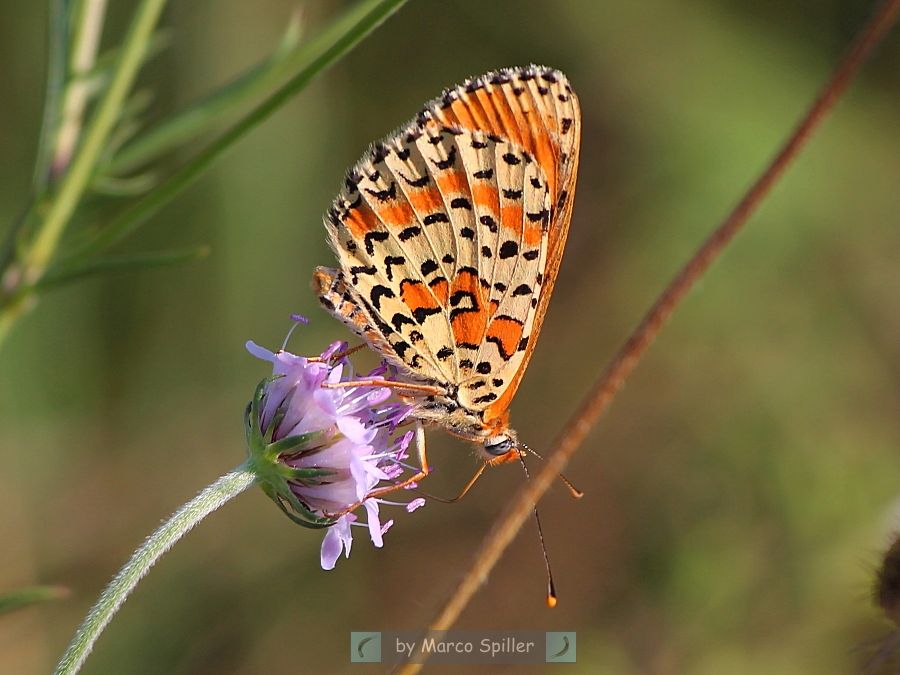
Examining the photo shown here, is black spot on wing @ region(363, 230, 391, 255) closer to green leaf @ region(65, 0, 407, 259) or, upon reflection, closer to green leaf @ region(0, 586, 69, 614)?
green leaf @ region(65, 0, 407, 259)

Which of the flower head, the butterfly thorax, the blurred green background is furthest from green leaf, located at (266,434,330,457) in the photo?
the blurred green background

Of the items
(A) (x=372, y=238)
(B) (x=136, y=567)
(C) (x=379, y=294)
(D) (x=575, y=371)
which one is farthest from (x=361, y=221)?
(D) (x=575, y=371)

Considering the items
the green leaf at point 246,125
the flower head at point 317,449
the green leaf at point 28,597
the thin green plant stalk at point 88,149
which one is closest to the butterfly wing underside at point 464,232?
the flower head at point 317,449

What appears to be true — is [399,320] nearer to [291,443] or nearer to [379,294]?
[379,294]

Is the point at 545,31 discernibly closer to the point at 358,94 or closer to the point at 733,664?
the point at 358,94

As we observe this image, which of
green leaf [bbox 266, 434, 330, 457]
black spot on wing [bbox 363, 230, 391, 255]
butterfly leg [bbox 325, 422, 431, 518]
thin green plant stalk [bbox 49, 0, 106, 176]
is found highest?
thin green plant stalk [bbox 49, 0, 106, 176]

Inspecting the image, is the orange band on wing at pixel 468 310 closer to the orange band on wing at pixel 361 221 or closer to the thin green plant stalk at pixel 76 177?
the orange band on wing at pixel 361 221
